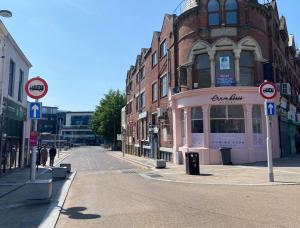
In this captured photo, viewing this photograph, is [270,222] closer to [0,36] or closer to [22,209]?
[22,209]

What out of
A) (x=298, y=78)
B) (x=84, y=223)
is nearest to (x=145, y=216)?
(x=84, y=223)

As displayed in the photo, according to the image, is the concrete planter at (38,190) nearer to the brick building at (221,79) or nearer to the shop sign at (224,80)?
the brick building at (221,79)

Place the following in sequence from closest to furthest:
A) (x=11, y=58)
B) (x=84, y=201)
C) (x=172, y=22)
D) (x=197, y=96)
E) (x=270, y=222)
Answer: (x=270, y=222)
(x=84, y=201)
(x=11, y=58)
(x=197, y=96)
(x=172, y=22)

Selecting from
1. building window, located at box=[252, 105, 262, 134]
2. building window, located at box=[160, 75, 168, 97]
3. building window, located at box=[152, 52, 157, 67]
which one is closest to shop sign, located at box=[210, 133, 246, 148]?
building window, located at box=[252, 105, 262, 134]

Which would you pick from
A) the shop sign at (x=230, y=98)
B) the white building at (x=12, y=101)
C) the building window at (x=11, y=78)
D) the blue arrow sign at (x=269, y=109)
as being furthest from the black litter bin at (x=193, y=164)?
the building window at (x=11, y=78)

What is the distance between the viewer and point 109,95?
3182 inches

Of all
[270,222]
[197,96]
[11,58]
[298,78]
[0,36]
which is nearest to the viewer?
[270,222]

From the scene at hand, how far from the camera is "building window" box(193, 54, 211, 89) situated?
23784 millimetres

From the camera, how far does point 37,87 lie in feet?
32.4

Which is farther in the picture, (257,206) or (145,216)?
(257,206)

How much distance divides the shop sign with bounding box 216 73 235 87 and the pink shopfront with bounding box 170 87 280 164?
0.66 m

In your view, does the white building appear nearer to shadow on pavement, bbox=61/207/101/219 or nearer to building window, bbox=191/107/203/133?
shadow on pavement, bbox=61/207/101/219

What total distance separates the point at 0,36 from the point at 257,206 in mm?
14836

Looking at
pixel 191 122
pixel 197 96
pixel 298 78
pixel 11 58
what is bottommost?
pixel 191 122
